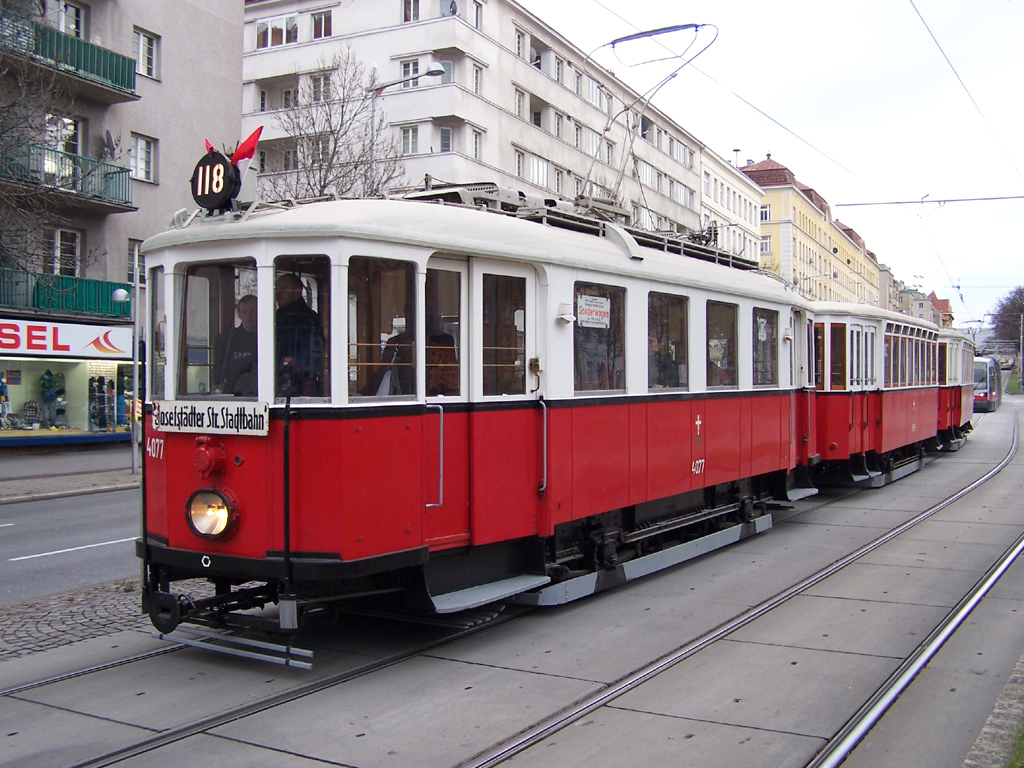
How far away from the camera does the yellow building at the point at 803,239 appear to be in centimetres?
7938

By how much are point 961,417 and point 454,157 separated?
1949 centimetres

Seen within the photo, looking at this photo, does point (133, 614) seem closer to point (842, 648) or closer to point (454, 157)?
point (842, 648)

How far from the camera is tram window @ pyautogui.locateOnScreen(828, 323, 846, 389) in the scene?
51.5 feet

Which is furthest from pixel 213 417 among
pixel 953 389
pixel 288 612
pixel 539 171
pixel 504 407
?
pixel 539 171

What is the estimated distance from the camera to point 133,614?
311 inches

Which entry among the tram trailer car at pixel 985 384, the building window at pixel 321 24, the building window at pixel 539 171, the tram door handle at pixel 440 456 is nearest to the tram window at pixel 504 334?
the tram door handle at pixel 440 456

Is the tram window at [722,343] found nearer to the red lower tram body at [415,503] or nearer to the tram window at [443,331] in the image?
the red lower tram body at [415,503]

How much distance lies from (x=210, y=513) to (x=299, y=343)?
1249 millimetres

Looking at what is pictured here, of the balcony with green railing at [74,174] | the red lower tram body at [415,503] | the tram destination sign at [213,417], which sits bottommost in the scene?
the red lower tram body at [415,503]

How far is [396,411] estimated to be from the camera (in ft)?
20.9

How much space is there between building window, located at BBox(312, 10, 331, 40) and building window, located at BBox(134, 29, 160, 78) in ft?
39.5

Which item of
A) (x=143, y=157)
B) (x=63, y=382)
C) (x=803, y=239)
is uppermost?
(x=803, y=239)

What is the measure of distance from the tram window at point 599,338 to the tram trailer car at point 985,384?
51.3 meters

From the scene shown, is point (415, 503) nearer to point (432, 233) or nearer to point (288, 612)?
point (288, 612)
